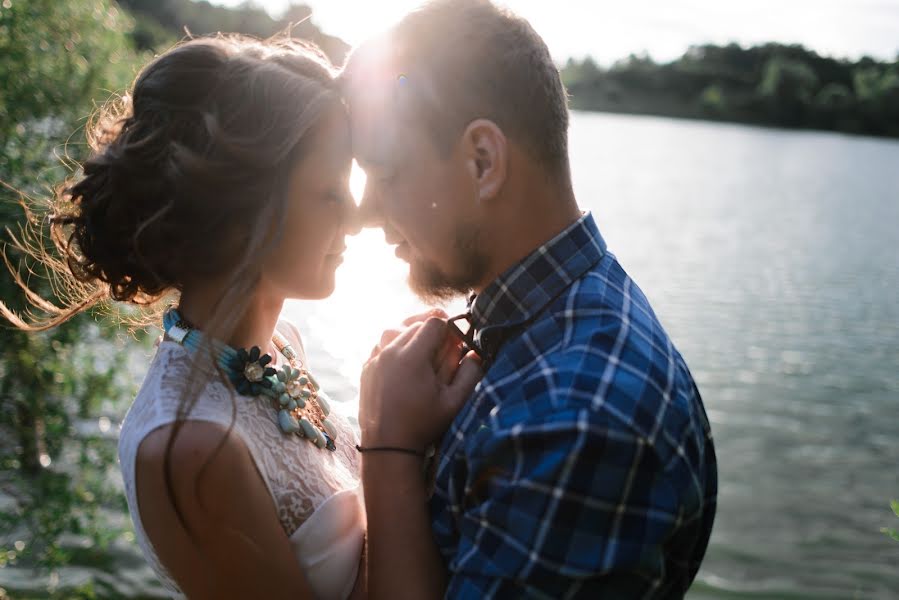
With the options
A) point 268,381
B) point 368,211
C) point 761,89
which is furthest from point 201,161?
point 761,89

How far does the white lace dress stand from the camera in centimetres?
211

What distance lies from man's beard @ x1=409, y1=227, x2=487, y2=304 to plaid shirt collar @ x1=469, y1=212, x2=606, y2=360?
8 centimetres

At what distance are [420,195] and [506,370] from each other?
536 mm

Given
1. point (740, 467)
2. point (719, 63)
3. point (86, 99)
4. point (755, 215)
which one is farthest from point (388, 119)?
point (719, 63)

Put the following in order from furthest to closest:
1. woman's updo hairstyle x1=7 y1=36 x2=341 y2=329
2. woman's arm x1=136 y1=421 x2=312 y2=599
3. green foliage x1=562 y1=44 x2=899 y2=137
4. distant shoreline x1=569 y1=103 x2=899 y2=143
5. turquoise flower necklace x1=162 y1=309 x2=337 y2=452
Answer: green foliage x1=562 y1=44 x2=899 y2=137, distant shoreline x1=569 y1=103 x2=899 y2=143, turquoise flower necklace x1=162 y1=309 x2=337 y2=452, woman's updo hairstyle x1=7 y1=36 x2=341 y2=329, woman's arm x1=136 y1=421 x2=312 y2=599

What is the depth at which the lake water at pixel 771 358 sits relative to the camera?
8914mm

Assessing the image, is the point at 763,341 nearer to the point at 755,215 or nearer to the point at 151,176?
the point at 151,176

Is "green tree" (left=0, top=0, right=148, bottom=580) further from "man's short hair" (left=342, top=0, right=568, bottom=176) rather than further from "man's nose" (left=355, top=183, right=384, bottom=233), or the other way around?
"man's short hair" (left=342, top=0, right=568, bottom=176)

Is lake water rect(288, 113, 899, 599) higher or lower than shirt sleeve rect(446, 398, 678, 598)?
lower

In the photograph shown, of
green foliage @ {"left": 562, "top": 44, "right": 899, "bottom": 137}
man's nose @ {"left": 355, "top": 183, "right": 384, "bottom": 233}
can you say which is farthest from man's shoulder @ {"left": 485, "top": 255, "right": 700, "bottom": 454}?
green foliage @ {"left": 562, "top": 44, "right": 899, "bottom": 137}

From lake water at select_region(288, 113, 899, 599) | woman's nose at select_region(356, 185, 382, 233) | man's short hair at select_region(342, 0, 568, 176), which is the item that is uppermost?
man's short hair at select_region(342, 0, 568, 176)

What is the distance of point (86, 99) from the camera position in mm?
5859

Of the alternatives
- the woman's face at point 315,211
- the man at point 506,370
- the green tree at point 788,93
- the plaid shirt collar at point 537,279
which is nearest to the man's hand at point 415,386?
the man at point 506,370

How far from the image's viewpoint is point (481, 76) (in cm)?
209
